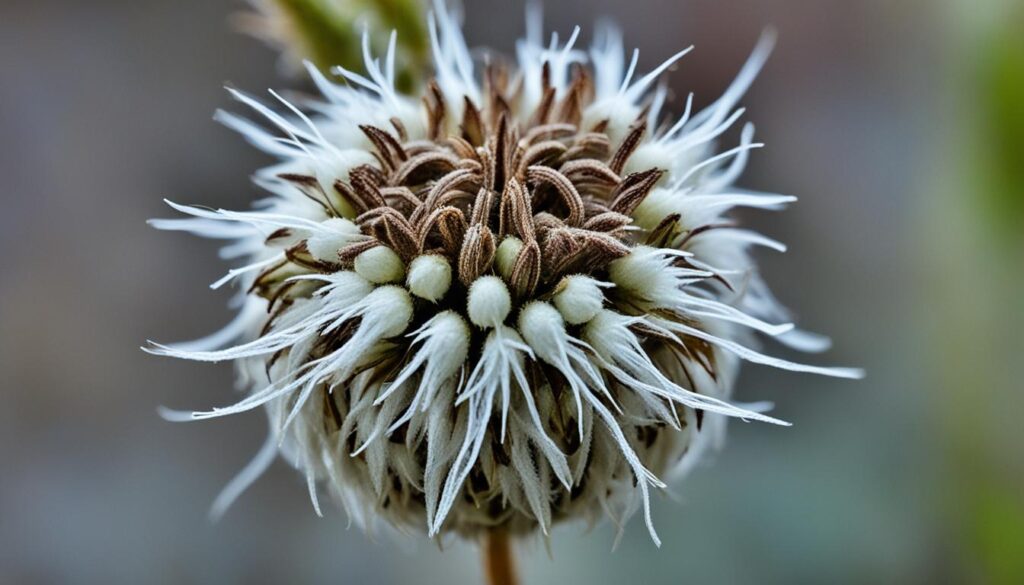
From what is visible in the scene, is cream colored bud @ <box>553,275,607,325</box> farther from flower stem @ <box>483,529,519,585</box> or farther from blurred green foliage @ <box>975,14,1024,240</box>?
blurred green foliage @ <box>975,14,1024,240</box>

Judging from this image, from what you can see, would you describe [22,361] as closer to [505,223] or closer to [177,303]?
[177,303]

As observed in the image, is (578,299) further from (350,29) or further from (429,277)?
(350,29)

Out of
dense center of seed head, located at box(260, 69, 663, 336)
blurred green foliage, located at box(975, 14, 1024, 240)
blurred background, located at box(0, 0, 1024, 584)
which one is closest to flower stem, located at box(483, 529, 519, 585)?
dense center of seed head, located at box(260, 69, 663, 336)

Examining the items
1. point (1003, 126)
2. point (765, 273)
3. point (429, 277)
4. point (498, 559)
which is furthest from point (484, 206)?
point (765, 273)

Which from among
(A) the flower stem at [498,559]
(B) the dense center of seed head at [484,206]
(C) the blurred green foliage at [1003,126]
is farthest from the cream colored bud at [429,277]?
(C) the blurred green foliage at [1003,126]

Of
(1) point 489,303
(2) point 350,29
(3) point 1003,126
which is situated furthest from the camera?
(3) point 1003,126

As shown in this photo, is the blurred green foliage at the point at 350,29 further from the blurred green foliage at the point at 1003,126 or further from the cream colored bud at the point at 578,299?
the blurred green foliage at the point at 1003,126
